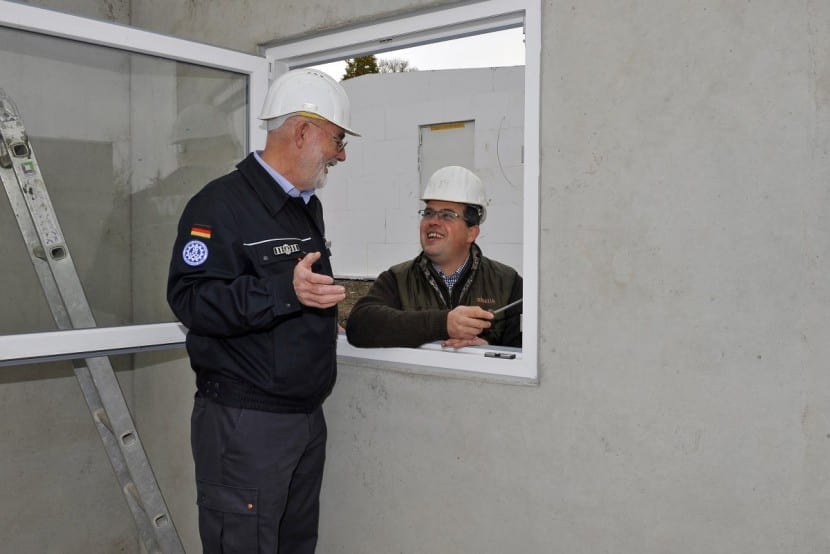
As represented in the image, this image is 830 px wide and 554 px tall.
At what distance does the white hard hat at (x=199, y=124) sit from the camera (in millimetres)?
2389

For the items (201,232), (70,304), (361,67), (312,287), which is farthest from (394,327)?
(361,67)

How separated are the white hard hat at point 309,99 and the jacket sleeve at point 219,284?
1.10 feet

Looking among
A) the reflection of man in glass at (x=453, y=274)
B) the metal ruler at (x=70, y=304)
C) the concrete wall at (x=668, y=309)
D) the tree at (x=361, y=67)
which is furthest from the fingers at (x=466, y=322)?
the tree at (x=361, y=67)

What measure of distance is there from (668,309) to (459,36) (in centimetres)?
103

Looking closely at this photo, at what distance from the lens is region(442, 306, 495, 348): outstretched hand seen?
80.4 inches

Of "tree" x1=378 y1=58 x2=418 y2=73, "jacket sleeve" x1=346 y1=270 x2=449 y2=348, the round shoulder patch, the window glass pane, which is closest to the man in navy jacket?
the round shoulder patch

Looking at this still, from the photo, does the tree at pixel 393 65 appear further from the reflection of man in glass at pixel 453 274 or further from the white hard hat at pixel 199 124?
the white hard hat at pixel 199 124

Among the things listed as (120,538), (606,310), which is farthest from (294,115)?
(120,538)

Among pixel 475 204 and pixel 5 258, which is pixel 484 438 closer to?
pixel 475 204

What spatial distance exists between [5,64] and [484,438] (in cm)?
171

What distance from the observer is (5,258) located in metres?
2.00

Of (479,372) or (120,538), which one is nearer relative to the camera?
(479,372)

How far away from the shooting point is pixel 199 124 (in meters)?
2.41

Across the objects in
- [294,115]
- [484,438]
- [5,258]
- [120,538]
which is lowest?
[120,538]
